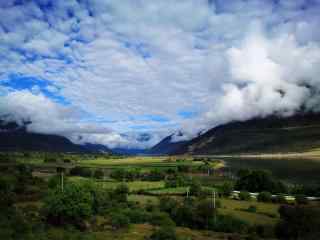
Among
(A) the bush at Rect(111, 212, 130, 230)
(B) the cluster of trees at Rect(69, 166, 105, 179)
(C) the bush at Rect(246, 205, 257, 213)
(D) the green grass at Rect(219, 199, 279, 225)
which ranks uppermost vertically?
(B) the cluster of trees at Rect(69, 166, 105, 179)

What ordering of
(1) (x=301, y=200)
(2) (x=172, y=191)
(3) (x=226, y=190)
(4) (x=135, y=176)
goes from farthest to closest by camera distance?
(4) (x=135, y=176) → (2) (x=172, y=191) → (3) (x=226, y=190) → (1) (x=301, y=200)

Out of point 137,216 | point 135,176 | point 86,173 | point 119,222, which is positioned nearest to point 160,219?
point 137,216

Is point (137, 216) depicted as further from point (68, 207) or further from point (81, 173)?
point (81, 173)

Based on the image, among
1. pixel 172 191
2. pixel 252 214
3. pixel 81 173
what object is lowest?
pixel 252 214

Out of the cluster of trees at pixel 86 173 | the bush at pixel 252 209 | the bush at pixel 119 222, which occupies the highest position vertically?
the cluster of trees at pixel 86 173

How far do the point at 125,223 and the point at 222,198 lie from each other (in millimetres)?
36084

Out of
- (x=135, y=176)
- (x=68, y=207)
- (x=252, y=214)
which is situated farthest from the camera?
(x=135, y=176)

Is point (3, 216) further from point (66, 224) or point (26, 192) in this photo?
point (26, 192)

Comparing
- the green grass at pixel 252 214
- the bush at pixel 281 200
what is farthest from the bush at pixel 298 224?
the bush at pixel 281 200

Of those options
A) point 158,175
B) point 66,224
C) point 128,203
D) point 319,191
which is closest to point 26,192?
point 128,203

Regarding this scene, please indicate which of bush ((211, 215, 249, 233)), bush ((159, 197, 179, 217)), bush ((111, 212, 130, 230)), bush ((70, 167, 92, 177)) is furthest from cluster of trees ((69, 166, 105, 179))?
bush ((211, 215, 249, 233))

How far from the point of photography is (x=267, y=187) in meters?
91.6

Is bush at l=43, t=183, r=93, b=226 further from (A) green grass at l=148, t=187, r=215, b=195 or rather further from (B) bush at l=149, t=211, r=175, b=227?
(A) green grass at l=148, t=187, r=215, b=195

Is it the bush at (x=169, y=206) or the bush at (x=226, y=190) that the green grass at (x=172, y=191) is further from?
the bush at (x=169, y=206)
